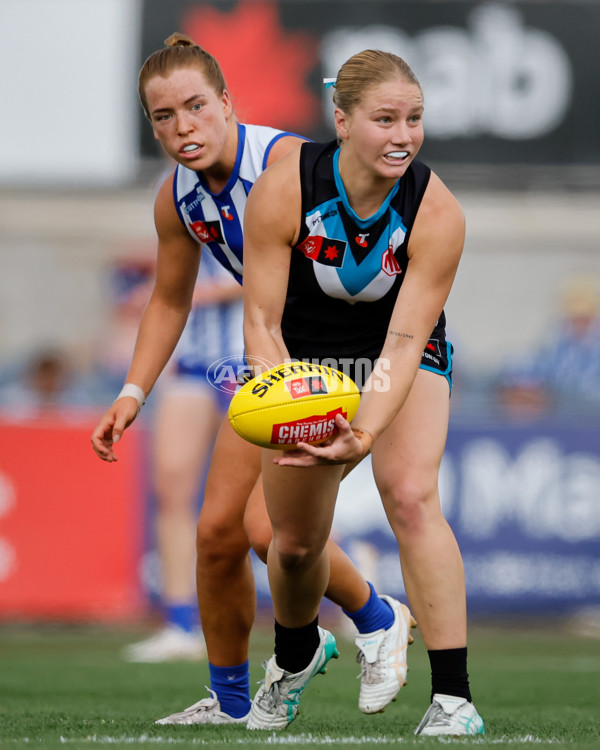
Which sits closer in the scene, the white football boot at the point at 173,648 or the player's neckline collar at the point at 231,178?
the player's neckline collar at the point at 231,178

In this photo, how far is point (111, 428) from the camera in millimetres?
4422

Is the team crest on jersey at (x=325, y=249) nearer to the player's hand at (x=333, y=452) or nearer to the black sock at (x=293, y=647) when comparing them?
the player's hand at (x=333, y=452)

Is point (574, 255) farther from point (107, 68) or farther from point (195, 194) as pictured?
point (195, 194)

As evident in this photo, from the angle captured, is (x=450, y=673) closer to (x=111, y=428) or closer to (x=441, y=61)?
(x=111, y=428)

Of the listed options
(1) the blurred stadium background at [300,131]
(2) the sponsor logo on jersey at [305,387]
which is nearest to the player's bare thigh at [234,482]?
(2) the sponsor logo on jersey at [305,387]

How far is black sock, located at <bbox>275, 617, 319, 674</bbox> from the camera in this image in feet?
14.3

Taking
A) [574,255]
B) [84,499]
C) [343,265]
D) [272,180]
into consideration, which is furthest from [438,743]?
[574,255]

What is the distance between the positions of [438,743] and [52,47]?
1320 cm

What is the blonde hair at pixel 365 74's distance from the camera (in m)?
3.84

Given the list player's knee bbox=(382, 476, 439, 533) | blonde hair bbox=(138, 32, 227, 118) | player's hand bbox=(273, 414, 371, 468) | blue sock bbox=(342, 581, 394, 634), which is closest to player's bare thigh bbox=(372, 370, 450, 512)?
player's knee bbox=(382, 476, 439, 533)

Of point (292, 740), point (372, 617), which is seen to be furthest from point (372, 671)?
point (292, 740)

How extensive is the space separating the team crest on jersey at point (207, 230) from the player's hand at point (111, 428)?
64 centimetres

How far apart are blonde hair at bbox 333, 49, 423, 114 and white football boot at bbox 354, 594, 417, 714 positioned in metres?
1.88

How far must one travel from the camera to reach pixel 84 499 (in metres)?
8.40
